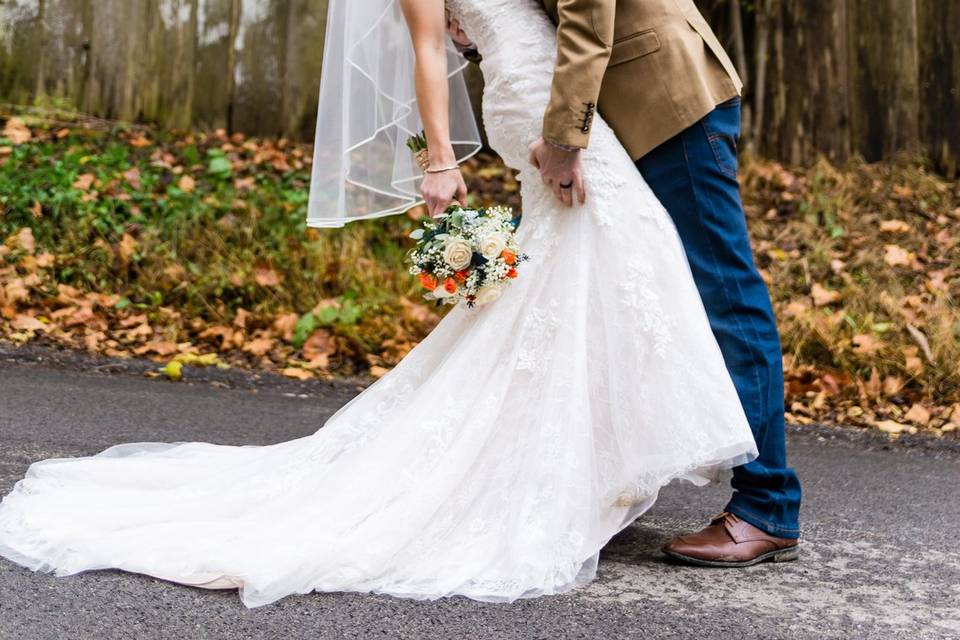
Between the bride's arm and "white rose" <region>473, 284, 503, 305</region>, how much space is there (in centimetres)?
28

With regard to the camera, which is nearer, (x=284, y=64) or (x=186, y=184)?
(x=186, y=184)

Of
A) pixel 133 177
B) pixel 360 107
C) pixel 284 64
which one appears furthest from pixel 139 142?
pixel 360 107

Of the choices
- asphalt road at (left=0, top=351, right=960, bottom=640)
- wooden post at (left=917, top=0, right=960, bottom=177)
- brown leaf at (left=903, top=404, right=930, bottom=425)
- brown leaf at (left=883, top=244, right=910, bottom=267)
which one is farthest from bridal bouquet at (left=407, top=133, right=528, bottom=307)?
wooden post at (left=917, top=0, right=960, bottom=177)

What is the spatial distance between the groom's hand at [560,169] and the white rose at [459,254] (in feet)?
0.95

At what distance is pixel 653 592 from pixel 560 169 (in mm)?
1116

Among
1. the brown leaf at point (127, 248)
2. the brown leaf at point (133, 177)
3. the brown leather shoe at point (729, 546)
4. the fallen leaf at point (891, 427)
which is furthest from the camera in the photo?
the brown leaf at point (133, 177)

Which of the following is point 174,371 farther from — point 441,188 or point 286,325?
point 441,188

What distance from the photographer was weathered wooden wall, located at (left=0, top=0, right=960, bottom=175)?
759cm

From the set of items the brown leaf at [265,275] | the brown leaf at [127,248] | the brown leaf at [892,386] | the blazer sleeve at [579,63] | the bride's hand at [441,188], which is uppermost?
the blazer sleeve at [579,63]

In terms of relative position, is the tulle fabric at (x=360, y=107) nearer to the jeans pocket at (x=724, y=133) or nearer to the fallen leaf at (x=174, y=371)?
the jeans pocket at (x=724, y=133)

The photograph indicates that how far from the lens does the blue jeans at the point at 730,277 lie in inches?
112

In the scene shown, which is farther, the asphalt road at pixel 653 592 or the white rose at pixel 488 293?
the white rose at pixel 488 293

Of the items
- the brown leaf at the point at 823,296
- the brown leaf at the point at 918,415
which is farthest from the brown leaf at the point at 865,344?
the brown leaf at the point at 823,296

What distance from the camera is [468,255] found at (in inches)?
112
